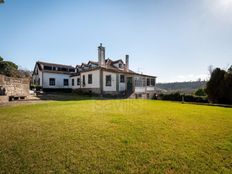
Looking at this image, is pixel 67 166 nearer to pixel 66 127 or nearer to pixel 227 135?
pixel 66 127

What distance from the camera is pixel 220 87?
14570mm

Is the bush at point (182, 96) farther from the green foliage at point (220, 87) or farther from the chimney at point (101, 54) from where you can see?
the chimney at point (101, 54)

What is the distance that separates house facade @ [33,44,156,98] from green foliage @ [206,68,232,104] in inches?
366

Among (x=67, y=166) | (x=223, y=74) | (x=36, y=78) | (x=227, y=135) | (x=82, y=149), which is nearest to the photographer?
(x=67, y=166)

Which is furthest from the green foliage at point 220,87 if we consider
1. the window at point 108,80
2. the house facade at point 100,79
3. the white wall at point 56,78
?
the white wall at point 56,78

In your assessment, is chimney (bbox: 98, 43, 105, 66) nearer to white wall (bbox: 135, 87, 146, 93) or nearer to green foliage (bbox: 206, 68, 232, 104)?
white wall (bbox: 135, 87, 146, 93)

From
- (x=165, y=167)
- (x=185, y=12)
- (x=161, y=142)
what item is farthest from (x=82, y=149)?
(x=185, y=12)

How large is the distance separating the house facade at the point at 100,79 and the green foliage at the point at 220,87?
9292mm

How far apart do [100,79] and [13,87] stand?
10.00 metres

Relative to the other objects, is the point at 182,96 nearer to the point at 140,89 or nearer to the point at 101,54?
the point at 140,89

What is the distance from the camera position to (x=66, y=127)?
4508mm

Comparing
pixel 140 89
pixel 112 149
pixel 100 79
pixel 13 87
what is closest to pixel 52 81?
pixel 100 79

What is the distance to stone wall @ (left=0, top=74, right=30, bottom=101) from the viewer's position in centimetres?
1073

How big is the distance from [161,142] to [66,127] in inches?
116
